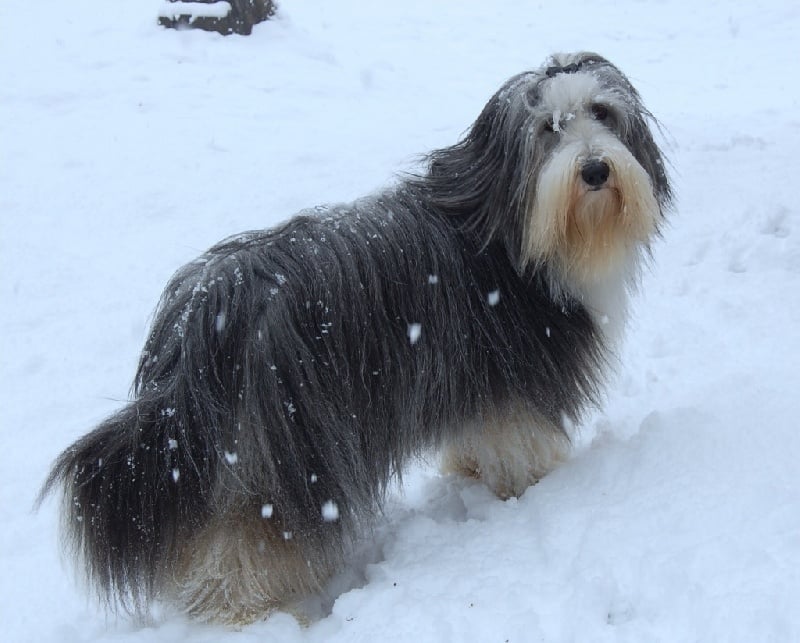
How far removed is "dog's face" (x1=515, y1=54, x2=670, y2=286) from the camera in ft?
9.06

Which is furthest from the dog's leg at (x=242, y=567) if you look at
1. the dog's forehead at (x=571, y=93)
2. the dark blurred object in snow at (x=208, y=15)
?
the dark blurred object in snow at (x=208, y=15)

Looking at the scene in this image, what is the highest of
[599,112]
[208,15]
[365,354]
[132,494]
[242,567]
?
[599,112]

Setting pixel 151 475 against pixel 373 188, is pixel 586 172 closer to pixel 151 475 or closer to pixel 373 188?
pixel 151 475

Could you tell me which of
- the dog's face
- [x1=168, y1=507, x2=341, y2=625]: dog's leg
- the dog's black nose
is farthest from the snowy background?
the dog's black nose

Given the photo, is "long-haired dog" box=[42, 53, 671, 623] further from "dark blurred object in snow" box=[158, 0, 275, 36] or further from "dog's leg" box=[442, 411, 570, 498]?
"dark blurred object in snow" box=[158, 0, 275, 36]

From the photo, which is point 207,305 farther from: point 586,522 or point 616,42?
point 616,42

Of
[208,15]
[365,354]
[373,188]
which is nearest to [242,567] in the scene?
[365,354]

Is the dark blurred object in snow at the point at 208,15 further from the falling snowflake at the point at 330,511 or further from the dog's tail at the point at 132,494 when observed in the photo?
the falling snowflake at the point at 330,511

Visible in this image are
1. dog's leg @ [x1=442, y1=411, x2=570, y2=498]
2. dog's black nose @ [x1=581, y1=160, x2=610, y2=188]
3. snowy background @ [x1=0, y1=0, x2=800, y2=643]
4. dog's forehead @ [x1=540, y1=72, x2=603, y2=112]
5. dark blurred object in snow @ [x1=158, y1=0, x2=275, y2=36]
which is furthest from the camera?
dark blurred object in snow @ [x1=158, y1=0, x2=275, y2=36]

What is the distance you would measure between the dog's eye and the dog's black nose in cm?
31

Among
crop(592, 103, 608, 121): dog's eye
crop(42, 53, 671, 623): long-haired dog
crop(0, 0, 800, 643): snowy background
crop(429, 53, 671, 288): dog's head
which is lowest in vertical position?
crop(0, 0, 800, 643): snowy background

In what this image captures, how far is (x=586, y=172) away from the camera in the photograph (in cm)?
274

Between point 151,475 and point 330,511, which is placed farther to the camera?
point 330,511

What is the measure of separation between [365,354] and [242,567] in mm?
828
